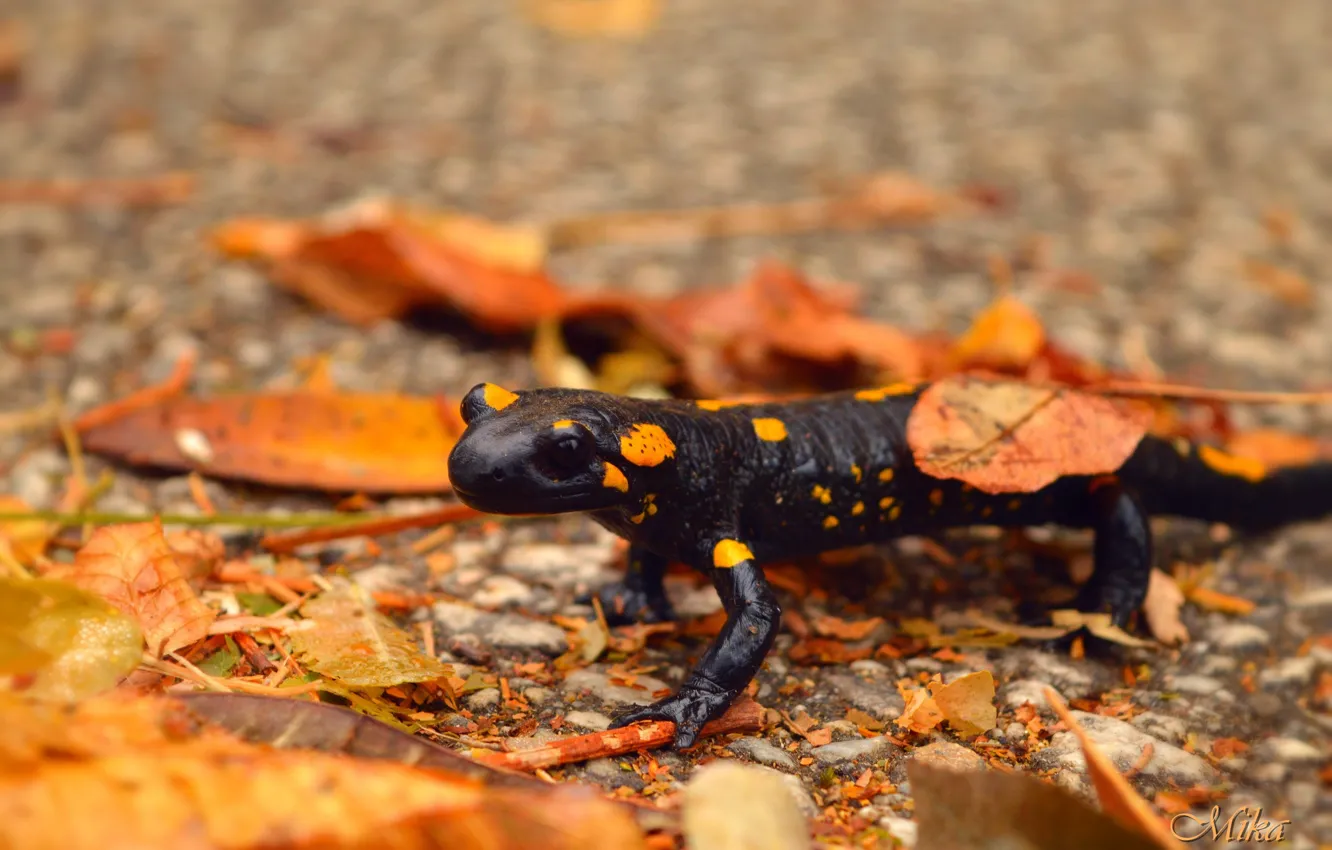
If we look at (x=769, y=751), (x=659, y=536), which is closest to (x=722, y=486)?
(x=659, y=536)

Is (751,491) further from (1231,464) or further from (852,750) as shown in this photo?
(1231,464)

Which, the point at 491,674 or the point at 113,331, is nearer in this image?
the point at 491,674

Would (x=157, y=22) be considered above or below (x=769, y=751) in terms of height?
above

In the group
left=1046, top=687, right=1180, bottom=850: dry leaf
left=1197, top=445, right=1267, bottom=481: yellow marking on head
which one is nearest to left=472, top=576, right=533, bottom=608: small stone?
left=1046, top=687, right=1180, bottom=850: dry leaf

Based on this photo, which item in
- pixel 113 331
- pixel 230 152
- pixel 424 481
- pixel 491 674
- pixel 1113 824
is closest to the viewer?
pixel 1113 824

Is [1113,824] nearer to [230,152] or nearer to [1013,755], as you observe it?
[1013,755]

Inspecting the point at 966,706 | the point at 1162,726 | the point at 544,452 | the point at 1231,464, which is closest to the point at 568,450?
the point at 544,452
